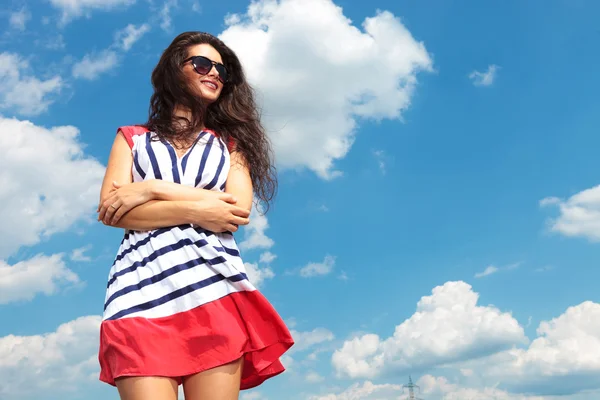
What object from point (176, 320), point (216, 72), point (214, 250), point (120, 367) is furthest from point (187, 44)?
point (120, 367)

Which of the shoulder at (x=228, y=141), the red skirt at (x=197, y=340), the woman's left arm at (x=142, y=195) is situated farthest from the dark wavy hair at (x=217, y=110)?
the red skirt at (x=197, y=340)

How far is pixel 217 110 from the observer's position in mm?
5332

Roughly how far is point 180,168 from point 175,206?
466 mm

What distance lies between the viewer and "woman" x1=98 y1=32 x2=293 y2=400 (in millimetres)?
4039

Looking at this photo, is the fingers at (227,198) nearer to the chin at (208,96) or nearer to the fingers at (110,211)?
the fingers at (110,211)

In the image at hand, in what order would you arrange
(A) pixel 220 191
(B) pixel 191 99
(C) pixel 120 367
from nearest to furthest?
1. (C) pixel 120 367
2. (A) pixel 220 191
3. (B) pixel 191 99

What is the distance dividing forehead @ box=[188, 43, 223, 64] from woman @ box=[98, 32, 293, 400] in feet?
0.04

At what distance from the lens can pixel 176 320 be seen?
13.7ft

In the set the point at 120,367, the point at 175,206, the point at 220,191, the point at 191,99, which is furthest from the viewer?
the point at 191,99

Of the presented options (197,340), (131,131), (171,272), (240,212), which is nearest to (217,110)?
(131,131)

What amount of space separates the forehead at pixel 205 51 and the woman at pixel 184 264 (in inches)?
0.5

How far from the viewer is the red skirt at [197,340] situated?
4.00 metres

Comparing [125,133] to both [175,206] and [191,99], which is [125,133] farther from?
[175,206]

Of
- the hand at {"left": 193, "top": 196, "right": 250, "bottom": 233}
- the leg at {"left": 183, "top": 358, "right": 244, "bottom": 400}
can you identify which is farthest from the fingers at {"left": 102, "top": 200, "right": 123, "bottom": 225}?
the leg at {"left": 183, "top": 358, "right": 244, "bottom": 400}
